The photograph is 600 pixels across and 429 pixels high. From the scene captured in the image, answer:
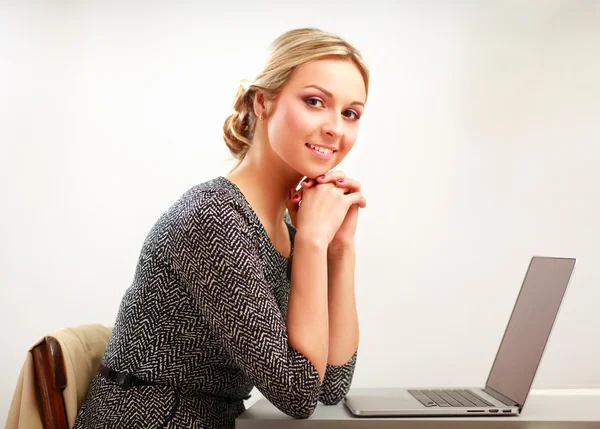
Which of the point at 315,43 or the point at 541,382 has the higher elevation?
the point at 315,43

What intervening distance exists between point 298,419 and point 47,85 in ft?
7.87

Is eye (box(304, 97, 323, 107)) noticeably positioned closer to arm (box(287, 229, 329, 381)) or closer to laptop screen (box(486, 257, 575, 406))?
arm (box(287, 229, 329, 381))

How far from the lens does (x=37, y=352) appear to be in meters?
1.16

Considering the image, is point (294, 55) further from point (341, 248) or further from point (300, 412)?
point (300, 412)

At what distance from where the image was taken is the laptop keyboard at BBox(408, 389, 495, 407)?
1090 millimetres

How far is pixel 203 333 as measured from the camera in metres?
1.15

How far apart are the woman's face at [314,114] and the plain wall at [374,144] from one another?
1708 millimetres

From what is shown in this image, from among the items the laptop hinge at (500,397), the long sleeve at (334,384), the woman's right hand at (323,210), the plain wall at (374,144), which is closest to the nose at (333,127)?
the woman's right hand at (323,210)

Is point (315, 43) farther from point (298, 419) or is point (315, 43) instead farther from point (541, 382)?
point (541, 382)

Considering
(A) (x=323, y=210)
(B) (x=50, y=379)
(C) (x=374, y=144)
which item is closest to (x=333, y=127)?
(A) (x=323, y=210)

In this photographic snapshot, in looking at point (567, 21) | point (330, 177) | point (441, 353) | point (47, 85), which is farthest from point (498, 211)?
point (47, 85)

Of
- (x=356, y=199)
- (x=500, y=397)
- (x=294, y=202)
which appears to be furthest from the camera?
(x=294, y=202)

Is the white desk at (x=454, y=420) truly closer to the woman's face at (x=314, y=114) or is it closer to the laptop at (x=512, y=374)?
the laptop at (x=512, y=374)

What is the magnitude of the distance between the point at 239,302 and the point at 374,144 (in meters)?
2.03
